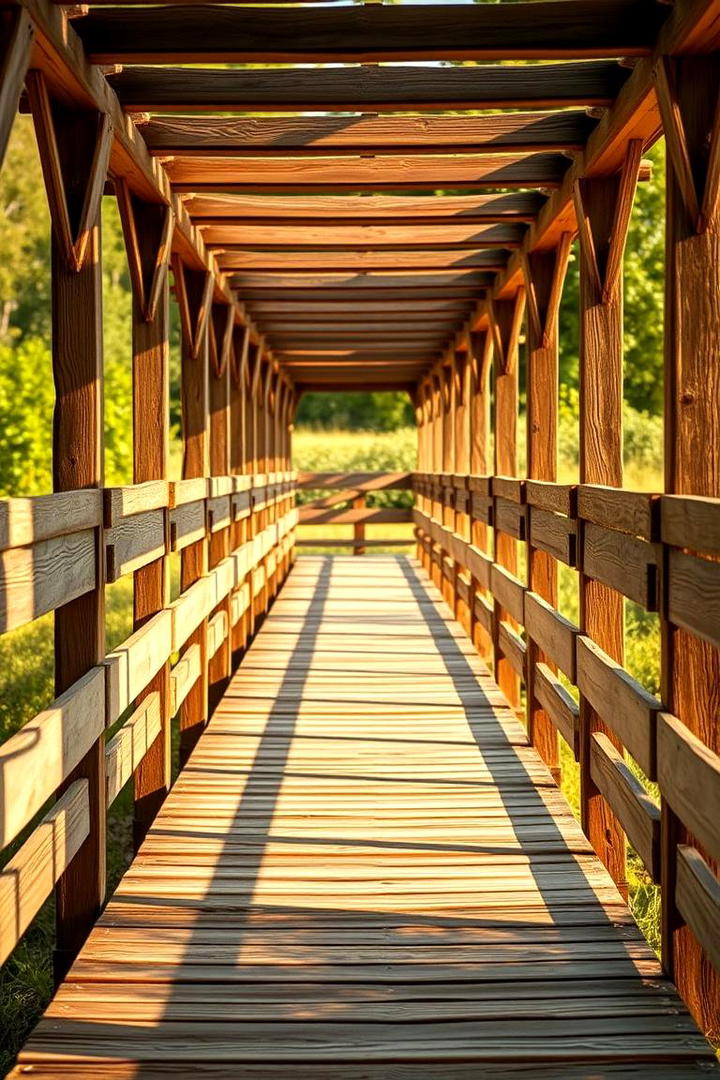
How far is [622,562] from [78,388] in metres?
1.63

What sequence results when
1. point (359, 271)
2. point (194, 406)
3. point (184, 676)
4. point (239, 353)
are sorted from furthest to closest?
point (239, 353), point (359, 271), point (194, 406), point (184, 676)

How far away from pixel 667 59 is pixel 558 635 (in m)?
2.15

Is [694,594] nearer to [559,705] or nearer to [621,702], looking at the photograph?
[621,702]

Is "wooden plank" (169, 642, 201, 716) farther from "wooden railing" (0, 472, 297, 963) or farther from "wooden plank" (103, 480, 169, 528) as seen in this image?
"wooden plank" (103, 480, 169, 528)

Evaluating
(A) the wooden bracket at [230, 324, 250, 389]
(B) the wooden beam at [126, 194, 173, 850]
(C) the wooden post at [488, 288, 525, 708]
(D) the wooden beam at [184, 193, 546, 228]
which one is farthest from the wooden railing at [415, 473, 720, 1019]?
(A) the wooden bracket at [230, 324, 250, 389]

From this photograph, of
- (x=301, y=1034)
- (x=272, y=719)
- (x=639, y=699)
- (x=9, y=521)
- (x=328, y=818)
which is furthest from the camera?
(x=272, y=719)

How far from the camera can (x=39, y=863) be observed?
2.96m

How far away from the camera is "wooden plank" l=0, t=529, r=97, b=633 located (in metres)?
2.66

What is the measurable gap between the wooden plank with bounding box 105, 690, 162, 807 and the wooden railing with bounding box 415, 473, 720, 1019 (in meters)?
1.45

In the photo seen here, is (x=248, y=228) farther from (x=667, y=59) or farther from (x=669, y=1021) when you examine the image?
(x=669, y=1021)

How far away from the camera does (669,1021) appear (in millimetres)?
3049

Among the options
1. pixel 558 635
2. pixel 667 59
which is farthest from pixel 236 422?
pixel 667 59

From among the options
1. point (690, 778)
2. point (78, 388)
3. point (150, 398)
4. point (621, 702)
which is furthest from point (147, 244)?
point (690, 778)

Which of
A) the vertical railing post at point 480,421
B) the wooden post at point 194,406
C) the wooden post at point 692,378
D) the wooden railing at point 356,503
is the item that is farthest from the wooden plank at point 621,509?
the wooden railing at point 356,503
